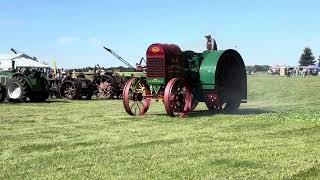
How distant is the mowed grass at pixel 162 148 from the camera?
22.4ft

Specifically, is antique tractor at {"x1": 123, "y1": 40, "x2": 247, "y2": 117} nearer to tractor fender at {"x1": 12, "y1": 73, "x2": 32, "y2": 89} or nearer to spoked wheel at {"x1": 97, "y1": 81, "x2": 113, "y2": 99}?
tractor fender at {"x1": 12, "y1": 73, "x2": 32, "y2": 89}

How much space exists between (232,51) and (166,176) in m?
9.93

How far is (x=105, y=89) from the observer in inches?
1088

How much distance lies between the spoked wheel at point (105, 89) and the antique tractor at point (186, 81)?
1086 cm

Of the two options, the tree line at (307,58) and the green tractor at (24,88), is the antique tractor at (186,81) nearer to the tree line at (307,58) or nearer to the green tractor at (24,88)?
the green tractor at (24,88)

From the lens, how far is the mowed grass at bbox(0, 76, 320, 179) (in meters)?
6.81

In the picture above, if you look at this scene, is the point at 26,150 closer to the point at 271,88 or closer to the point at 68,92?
the point at 68,92

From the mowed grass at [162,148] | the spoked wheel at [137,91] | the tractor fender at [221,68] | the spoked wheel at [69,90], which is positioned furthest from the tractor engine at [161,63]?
the spoked wheel at [69,90]

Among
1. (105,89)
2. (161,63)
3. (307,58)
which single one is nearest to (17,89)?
(105,89)

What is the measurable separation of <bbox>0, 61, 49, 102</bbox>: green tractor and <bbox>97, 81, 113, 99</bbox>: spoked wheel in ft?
13.7

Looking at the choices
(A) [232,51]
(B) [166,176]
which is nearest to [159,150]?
(B) [166,176]

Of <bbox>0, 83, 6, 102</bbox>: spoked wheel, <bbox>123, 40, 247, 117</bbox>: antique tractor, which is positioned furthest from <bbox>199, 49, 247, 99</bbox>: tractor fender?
<bbox>0, 83, 6, 102</bbox>: spoked wheel

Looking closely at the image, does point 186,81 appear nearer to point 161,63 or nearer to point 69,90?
point 161,63

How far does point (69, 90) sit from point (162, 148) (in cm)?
1854
